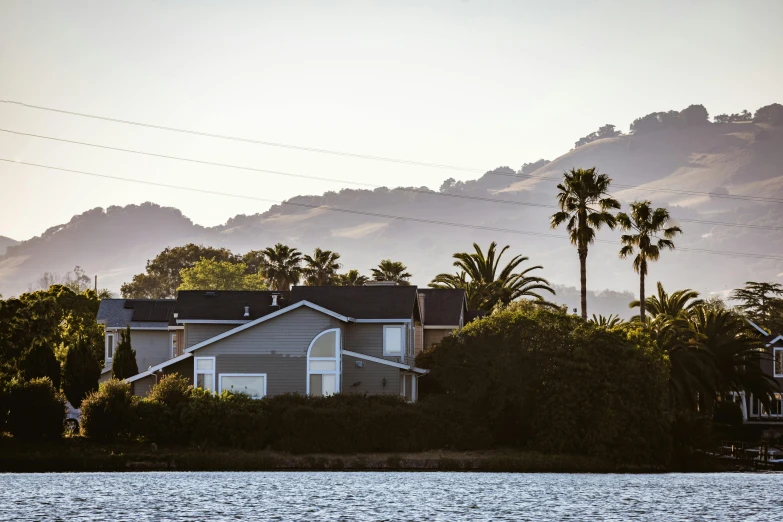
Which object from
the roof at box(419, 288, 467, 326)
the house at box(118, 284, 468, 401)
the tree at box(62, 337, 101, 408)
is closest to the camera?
the house at box(118, 284, 468, 401)

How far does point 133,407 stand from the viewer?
6078cm

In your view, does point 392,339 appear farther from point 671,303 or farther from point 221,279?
point 221,279

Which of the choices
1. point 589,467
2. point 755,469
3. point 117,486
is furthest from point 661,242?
point 117,486

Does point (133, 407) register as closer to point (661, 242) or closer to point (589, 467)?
point (589, 467)

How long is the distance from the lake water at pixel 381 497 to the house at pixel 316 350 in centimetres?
1256

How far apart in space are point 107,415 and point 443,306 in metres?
32.2

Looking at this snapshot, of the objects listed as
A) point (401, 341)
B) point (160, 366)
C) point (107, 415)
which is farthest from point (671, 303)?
point (107, 415)

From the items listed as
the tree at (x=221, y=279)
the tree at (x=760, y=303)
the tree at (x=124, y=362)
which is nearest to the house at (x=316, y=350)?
the tree at (x=124, y=362)

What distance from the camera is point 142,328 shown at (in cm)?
9312

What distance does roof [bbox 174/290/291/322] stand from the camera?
77000 mm

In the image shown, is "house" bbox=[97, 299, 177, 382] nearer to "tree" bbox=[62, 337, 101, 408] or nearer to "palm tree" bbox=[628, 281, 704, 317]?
"tree" bbox=[62, 337, 101, 408]

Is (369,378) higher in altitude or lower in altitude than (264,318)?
lower

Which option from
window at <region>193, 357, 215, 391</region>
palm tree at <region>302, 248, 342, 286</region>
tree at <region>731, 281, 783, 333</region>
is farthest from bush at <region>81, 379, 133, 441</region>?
tree at <region>731, 281, 783, 333</region>

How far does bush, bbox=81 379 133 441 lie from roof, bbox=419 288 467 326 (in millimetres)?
Answer: 29100
